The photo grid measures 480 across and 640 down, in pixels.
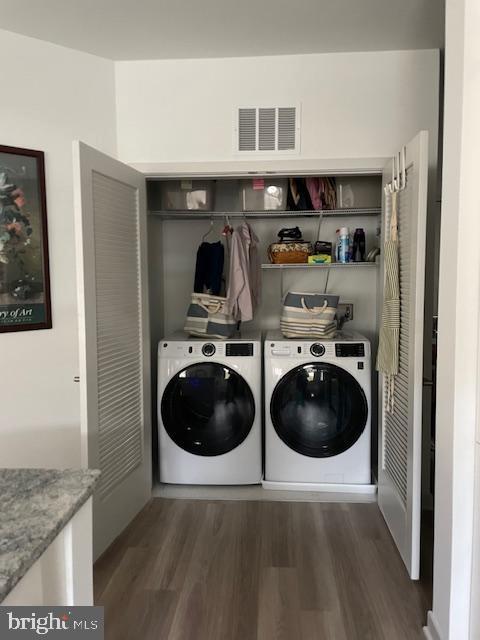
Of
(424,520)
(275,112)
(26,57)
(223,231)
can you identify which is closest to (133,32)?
(26,57)

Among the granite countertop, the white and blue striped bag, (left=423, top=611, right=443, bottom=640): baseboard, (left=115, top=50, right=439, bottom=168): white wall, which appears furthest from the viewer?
the white and blue striped bag

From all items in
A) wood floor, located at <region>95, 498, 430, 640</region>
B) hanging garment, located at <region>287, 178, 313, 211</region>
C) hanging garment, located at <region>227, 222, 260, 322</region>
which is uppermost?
hanging garment, located at <region>287, 178, 313, 211</region>

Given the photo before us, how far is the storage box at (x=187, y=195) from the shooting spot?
3.02 m

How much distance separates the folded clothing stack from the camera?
2883 millimetres

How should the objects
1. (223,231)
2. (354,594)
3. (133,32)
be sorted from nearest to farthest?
(354,594) → (133,32) → (223,231)

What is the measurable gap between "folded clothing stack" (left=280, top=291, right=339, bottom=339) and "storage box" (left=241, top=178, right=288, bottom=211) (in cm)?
59

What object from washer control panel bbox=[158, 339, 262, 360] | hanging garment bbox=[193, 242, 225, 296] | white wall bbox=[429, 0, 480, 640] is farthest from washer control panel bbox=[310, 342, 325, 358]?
white wall bbox=[429, 0, 480, 640]

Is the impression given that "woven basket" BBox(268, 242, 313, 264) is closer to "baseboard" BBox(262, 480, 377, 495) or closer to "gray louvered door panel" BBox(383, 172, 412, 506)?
"gray louvered door panel" BBox(383, 172, 412, 506)

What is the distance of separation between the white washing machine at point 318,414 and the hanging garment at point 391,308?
0.56 metres

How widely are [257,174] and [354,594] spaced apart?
6.87 ft

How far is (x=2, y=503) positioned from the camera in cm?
99

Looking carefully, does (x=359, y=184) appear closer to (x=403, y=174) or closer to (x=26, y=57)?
(x=403, y=174)

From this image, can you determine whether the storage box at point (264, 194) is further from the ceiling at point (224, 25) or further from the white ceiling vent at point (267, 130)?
the ceiling at point (224, 25)

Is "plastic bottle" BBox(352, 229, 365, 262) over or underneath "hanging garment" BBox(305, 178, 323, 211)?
underneath
